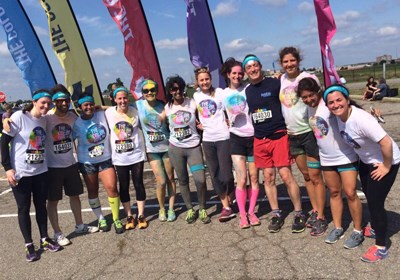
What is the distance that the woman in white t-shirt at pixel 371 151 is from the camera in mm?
3201

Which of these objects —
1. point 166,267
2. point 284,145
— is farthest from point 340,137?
point 166,267

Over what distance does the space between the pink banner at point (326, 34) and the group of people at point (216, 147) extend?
1.97 ft

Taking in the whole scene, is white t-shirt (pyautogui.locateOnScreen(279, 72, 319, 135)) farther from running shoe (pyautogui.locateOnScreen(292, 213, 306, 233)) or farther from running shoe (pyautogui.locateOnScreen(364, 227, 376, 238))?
running shoe (pyautogui.locateOnScreen(364, 227, 376, 238))

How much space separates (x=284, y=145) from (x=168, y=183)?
1.84 m

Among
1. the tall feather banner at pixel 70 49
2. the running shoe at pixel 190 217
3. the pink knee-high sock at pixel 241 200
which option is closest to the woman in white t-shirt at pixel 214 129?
the pink knee-high sock at pixel 241 200

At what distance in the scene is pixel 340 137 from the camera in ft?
11.8

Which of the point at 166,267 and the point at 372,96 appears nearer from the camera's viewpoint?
the point at 166,267

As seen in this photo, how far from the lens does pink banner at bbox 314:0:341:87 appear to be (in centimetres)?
438

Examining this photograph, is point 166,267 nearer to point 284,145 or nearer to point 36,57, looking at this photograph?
point 284,145

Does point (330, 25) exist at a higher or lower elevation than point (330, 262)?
higher

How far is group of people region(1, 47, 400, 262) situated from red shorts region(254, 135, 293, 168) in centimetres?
1

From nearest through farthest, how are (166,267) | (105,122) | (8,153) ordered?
(166,267) → (8,153) → (105,122)

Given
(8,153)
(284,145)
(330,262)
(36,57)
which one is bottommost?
(330,262)

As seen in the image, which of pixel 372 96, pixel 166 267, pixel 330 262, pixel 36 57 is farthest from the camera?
pixel 372 96
